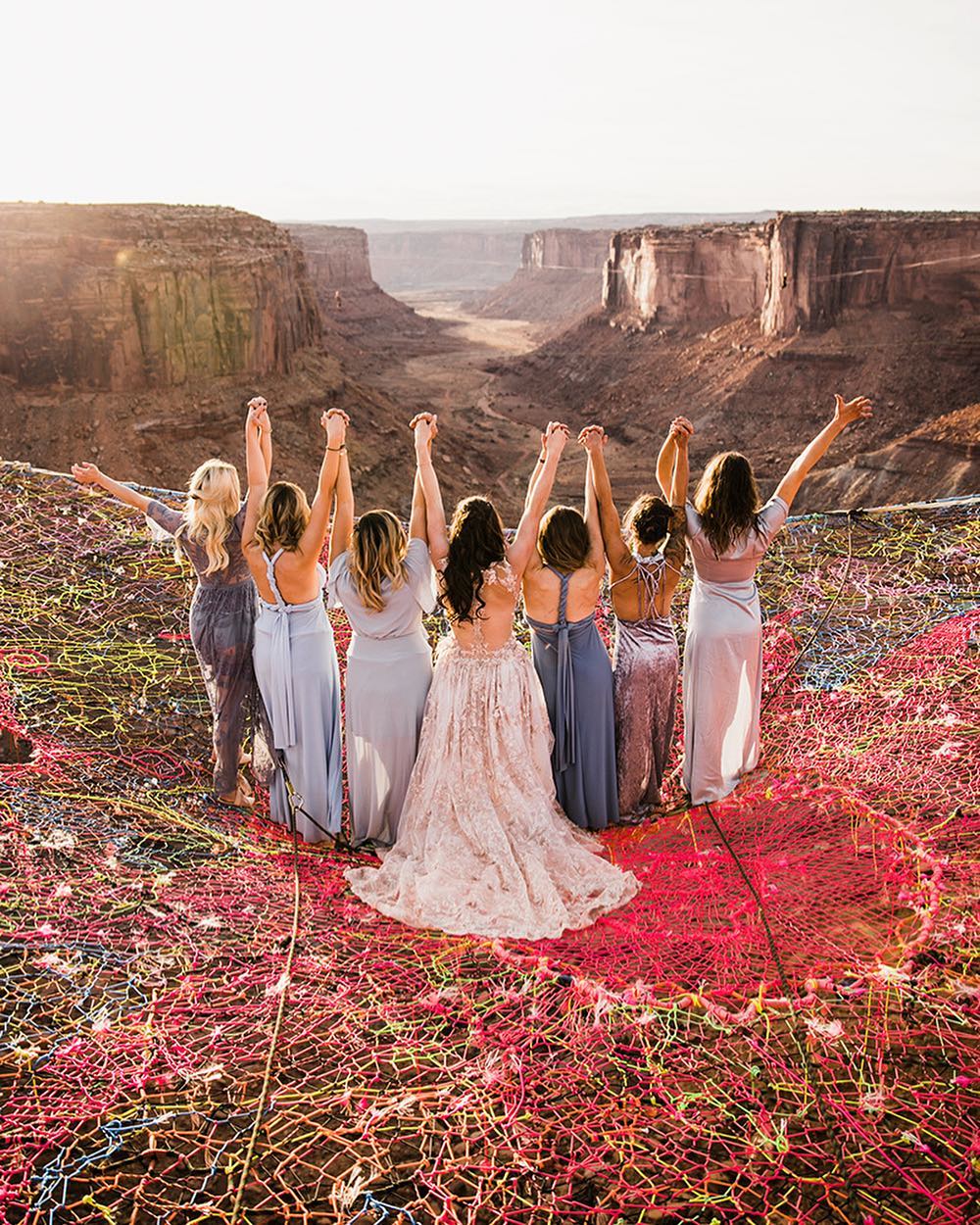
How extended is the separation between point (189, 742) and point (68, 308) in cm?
1713

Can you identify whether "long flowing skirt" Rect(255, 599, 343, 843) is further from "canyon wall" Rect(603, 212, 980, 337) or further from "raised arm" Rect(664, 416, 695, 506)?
"canyon wall" Rect(603, 212, 980, 337)

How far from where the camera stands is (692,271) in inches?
1500

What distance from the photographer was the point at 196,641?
5.46m

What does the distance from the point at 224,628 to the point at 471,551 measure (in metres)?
1.65

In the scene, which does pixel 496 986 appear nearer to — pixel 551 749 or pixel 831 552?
pixel 551 749

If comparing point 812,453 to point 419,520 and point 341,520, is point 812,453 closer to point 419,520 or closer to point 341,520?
point 419,520

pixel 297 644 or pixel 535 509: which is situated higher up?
pixel 535 509

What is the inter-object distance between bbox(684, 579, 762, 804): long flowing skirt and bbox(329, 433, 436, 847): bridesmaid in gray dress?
5.10 ft

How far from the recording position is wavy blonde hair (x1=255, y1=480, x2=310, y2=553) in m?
4.77

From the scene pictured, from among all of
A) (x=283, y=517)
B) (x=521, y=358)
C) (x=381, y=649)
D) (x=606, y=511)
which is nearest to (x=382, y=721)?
(x=381, y=649)

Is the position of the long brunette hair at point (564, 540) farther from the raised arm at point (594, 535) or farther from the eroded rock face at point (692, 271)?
the eroded rock face at point (692, 271)

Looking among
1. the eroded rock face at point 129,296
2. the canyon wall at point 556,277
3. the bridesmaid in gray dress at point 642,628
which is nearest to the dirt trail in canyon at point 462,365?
the canyon wall at point 556,277

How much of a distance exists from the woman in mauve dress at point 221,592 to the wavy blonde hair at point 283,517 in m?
0.41

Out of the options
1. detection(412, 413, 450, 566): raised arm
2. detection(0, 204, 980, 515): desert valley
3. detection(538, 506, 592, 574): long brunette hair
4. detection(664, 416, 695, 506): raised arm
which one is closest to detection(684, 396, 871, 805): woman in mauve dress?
detection(664, 416, 695, 506): raised arm
